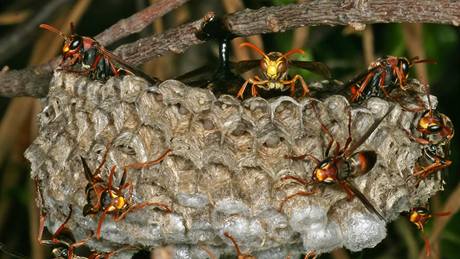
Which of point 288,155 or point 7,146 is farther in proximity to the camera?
point 7,146

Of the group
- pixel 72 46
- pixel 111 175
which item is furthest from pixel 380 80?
pixel 72 46

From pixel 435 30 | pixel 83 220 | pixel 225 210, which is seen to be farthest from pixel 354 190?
pixel 435 30

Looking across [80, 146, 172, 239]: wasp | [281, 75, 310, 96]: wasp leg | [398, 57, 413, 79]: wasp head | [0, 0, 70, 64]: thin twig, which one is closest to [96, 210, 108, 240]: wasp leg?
[80, 146, 172, 239]: wasp

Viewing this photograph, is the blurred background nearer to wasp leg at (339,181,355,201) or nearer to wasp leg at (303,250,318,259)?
wasp leg at (303,250,318,259)

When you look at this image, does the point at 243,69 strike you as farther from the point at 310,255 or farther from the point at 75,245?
the point at 75,245

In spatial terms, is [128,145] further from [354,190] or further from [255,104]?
[354,190]

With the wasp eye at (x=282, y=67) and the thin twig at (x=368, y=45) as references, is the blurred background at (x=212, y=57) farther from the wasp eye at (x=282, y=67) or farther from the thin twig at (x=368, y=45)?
the wasp eye at (x=282, y=67)
